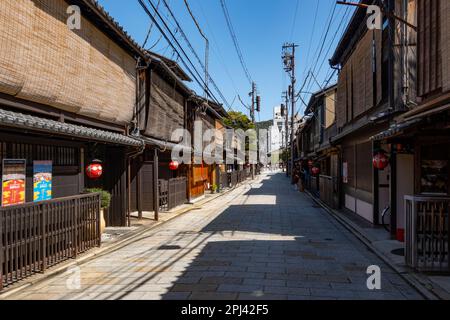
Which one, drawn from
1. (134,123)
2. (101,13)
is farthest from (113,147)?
(101,13)

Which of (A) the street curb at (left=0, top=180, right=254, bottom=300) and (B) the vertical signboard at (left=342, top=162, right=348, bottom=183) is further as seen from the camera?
(B) the vertical signboard at (left=342, top=162, right=348, bottom=183)

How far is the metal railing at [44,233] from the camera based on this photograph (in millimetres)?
7221

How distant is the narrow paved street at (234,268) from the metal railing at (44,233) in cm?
69

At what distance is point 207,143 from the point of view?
33.3 metres

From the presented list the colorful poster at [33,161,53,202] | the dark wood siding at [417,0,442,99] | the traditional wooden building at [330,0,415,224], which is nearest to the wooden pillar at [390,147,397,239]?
the traditional wooden building at [330,0,415,224]

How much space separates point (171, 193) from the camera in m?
20.8

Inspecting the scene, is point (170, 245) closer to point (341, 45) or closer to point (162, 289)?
point (162, 289)

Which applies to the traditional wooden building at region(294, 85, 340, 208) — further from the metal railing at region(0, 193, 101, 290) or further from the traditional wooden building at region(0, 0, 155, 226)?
the metal railing at region(0, 193, 101, 290)

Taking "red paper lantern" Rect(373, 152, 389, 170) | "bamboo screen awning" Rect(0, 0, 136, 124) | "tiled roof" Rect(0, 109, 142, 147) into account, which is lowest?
"red paper lantern" Rect(373, 152, 389, 170)

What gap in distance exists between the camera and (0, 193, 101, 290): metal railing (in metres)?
7.22

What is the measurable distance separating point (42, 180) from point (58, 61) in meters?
3.25

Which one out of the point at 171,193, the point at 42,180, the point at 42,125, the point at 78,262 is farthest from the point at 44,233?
the point at 171,193

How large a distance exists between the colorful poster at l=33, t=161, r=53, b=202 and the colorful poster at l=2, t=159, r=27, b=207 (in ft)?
1.44

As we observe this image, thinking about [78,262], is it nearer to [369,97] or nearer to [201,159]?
[369,97]
